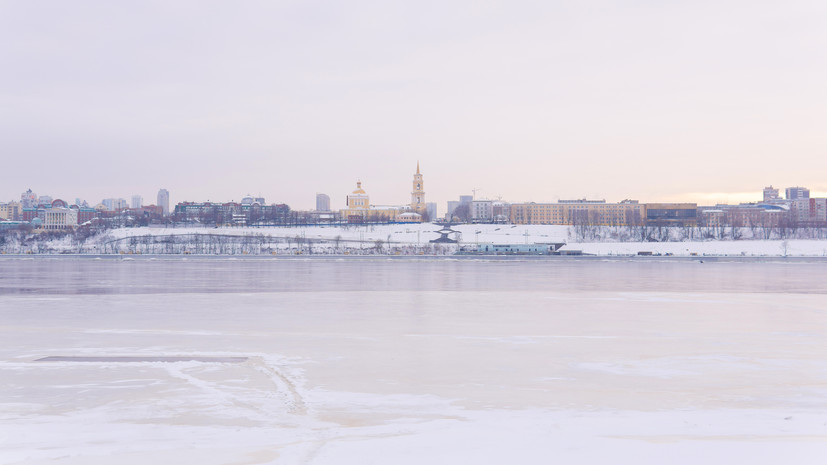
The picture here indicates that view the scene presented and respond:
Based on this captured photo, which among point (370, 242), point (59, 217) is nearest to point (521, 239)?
point (370, 242)

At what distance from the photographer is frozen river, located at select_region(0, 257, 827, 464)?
31.3ft

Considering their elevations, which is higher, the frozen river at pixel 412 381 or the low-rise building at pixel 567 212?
the low-rise building at pixel 567 212

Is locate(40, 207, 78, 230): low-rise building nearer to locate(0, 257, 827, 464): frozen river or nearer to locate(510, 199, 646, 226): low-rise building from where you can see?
locate(510, 199, 646, 226): low-rise building

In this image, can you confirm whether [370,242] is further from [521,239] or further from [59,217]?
[59,217]

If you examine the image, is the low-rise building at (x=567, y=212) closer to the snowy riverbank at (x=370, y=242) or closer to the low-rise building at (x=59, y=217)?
the snowy riverbank at (x=370, y=242)

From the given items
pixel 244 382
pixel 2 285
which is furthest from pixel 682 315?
pixel 2 285

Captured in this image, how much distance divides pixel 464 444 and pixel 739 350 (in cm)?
967

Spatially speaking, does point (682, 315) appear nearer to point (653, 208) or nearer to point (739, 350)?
point (739, 350)

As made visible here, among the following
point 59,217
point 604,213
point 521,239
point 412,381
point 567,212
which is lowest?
point 521,239

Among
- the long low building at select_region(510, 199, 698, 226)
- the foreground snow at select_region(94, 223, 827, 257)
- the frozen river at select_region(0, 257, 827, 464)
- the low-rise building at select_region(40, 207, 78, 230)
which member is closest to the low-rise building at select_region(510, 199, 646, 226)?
the long low building at select_region(510, 199, 698, 226)

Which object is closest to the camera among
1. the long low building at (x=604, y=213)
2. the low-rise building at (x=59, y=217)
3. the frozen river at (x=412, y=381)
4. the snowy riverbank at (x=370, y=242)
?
the frozen river at (x=412, y=381)

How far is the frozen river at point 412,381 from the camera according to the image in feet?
31.3

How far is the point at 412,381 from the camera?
13.3 m

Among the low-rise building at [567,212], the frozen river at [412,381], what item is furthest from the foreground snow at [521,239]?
the frozen river at [412,381]
